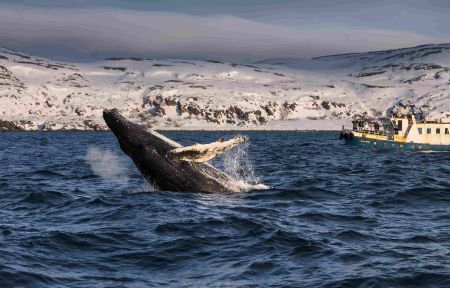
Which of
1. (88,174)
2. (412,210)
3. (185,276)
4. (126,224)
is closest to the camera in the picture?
(185,276)

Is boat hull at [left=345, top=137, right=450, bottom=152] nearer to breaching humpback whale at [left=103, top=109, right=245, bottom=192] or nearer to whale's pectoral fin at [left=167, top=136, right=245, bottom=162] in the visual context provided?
breaching humpback whale at [left=103, top=109, right=245, bottom=192]

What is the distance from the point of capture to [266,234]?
52.1 feet

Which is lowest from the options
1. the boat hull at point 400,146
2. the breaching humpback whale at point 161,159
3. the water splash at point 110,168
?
the boat hull at point 400,146

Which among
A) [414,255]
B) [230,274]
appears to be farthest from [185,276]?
[414,255]

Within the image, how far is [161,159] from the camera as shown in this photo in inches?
785

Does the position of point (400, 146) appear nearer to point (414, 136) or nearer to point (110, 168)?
point (414, 136)

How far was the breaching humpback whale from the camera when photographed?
1991cm

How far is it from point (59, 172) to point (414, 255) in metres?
25.1

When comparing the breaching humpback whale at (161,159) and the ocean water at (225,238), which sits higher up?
the breaching humpback whale at (161,159)

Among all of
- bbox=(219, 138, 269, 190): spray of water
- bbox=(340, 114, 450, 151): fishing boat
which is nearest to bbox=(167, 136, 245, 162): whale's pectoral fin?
bbox=(219, 138, 269, 190): spray of water

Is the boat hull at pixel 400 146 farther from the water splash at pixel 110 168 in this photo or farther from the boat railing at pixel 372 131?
the water splash at pixel 110 168

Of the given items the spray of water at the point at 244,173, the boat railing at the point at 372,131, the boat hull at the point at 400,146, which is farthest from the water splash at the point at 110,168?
the boat railing at the point at 372,131

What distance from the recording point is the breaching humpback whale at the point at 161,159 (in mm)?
19906

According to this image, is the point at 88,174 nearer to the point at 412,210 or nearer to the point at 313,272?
the point at 412,210
